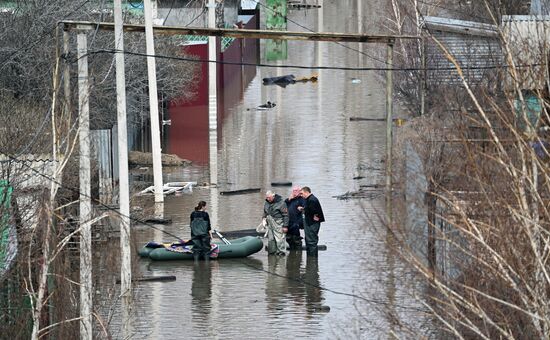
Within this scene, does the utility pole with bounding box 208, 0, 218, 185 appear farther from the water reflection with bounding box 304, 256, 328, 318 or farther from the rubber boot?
the water reflection with bounding box 304, 256, 328, 318

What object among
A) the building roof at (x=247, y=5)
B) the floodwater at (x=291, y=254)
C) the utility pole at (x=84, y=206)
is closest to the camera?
the utility pole at (x=84, y=206)

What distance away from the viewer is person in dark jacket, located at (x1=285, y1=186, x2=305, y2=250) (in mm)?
23375

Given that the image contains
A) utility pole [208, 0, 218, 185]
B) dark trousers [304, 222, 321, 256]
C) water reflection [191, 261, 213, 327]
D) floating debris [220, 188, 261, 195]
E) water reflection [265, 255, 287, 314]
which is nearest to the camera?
water reflection [191, 261, 213, 327]

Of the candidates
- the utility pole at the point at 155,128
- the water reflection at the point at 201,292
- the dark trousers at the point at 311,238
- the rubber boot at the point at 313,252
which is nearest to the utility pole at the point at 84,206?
the water reflection at the point at 201,292

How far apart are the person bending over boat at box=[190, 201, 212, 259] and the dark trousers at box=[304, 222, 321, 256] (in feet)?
5.27

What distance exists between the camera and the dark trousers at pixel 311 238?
22.9 m

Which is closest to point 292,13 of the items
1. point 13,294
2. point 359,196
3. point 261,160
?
point 261,160

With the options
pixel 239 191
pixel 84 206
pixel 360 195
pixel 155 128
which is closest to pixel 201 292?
pixel 84 206

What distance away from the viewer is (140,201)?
2797cm

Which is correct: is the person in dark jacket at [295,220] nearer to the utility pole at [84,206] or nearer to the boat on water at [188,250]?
the boat on water at [188,250]

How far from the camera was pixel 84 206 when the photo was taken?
52.8 feet

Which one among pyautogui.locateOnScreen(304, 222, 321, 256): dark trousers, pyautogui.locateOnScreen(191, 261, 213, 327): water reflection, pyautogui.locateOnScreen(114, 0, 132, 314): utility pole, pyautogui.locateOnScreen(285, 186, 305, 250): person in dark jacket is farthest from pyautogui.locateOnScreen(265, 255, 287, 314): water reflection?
pyautogui.locateOnScreen(114, 0, 132, 314): utility pole

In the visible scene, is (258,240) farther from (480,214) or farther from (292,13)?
(292,13)

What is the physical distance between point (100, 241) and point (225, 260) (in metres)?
2.19
